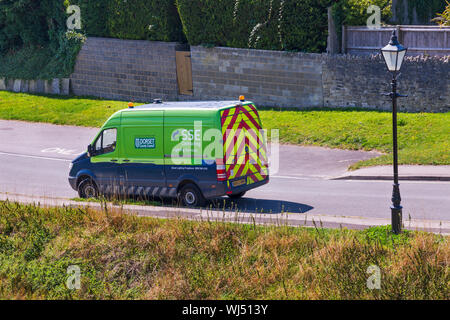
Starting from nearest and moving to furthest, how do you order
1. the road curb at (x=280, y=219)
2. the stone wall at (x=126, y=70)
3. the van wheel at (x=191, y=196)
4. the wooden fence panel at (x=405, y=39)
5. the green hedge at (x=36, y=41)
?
the road curb at (x=280, y=219) < the van wheel at (x=191, y=196) < the wooden fence panel at (x=405, y=39) < the stone wall at (x=126, y=70) < the green hedge at (x=36, y=41)

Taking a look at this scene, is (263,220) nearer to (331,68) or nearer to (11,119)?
(331,68)

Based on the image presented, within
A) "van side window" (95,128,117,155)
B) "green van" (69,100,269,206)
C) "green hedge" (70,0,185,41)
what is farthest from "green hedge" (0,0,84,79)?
"green van" (69,100,269,206)

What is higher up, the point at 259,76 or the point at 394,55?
the point at 394,55

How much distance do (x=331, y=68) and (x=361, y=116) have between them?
264cm

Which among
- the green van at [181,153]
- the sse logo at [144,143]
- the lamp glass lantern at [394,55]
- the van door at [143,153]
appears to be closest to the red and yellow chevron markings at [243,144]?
the green van at [181,153]

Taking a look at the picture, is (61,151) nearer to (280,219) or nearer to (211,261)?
(280,219)

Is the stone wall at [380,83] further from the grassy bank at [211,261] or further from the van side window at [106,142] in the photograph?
the grassy bank at [211,261]

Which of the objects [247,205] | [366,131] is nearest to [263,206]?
[247,205]

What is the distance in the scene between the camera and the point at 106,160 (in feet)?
64.2

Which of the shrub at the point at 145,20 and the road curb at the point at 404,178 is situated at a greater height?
the shrub at the point at 145,20

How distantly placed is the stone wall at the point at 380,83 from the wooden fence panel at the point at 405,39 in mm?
734

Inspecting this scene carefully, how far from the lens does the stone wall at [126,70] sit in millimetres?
33688

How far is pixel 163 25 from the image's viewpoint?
33.5 metres

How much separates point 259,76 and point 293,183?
9544 millimetres
